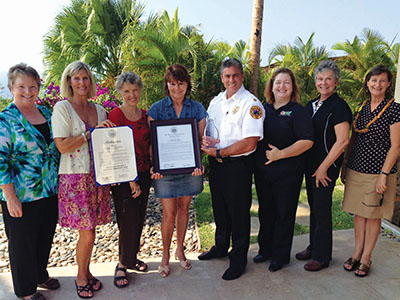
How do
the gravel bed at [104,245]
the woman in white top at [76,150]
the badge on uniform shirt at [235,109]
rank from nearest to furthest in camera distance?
the woman in white top at [76,150], the badge on uniform shirt at [235,109], the gravel bed at [104,245]

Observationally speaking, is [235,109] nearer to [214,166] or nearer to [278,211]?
[214,166]

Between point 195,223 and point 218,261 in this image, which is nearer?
point 218,261

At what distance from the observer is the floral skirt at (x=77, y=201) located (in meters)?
2.69

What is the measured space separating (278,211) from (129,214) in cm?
147

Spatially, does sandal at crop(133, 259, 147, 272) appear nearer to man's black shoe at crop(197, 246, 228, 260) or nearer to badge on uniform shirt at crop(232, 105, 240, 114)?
man's black shoe at crop(197, 246, 228, 260)

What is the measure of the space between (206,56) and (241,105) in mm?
6234

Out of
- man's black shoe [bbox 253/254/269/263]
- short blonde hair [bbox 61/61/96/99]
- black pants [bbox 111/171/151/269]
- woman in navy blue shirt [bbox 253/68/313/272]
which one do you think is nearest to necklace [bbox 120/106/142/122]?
short blonde hair [bbox 61/61/96/99]

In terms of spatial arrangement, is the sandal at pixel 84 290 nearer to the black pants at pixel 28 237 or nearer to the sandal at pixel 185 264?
the black pants at pixel 28 237

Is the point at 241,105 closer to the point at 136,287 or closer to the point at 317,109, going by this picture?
the point at 317,109

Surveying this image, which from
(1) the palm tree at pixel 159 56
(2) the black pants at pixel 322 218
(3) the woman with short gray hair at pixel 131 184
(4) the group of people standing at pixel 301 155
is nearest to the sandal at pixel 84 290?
(3) the woman with short gray hair at pixel 131 184

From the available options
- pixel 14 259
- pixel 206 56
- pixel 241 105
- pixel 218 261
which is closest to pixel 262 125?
pixel 241 105

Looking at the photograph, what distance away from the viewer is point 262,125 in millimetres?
2984

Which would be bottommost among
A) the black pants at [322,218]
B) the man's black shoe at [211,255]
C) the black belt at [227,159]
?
the man's black shoe at [211,255]

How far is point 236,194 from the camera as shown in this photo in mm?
3139
